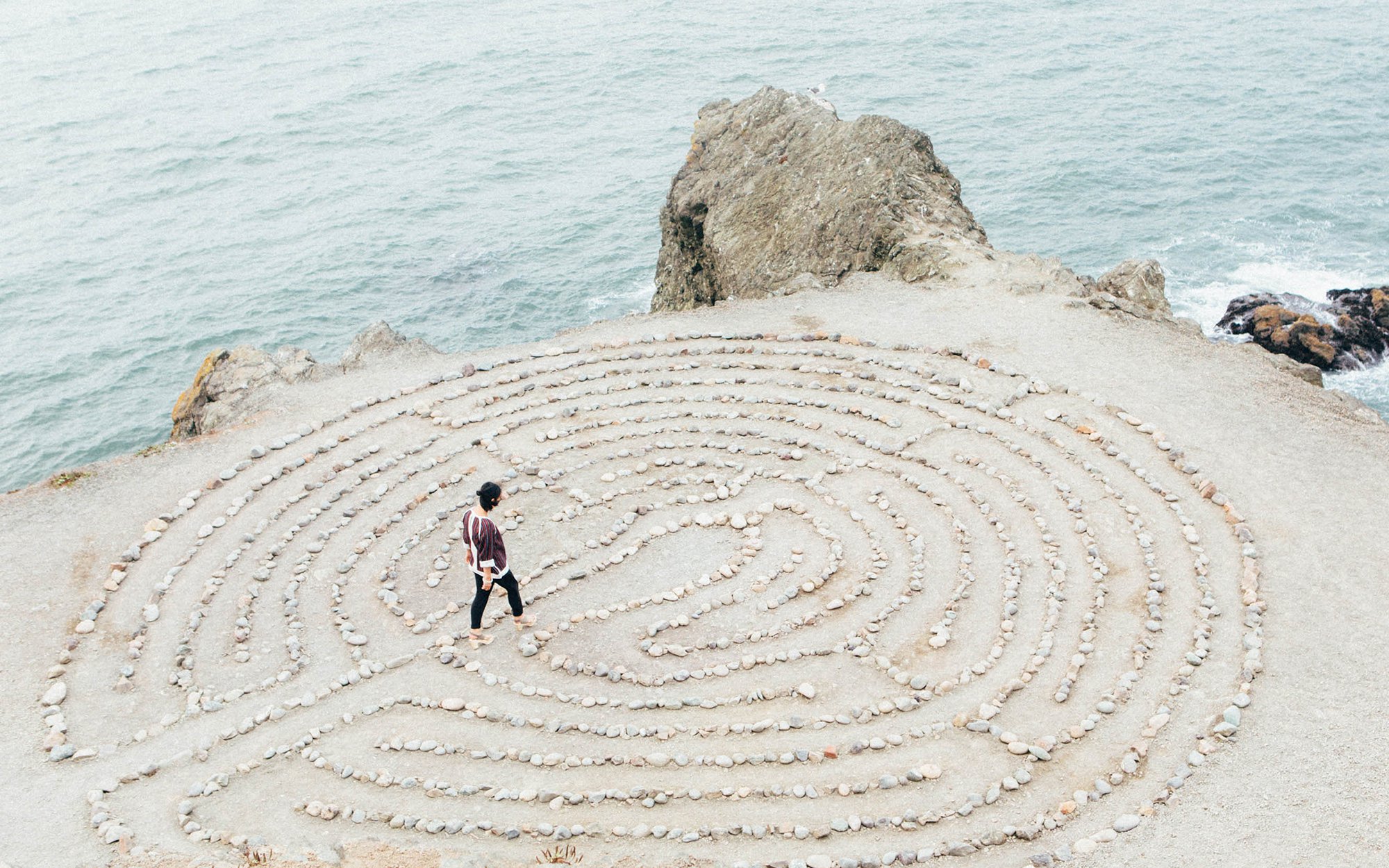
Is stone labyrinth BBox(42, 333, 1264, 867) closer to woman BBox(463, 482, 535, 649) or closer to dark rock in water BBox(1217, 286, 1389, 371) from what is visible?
woman BBox(463, 482, 535, 649)

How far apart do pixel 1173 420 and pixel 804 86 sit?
4163 centimetres

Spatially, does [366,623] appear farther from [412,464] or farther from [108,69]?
[108,69]

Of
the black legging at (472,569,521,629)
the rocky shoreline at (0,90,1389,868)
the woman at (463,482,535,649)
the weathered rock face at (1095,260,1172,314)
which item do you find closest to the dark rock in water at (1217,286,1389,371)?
the weathered rock face at (1095,260,1172,314)

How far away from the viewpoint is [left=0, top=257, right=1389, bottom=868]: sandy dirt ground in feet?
39.7

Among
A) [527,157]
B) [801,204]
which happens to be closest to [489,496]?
[801,204]

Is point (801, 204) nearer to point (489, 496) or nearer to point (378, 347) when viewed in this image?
point (378, 347)

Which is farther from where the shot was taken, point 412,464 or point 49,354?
point 49,354

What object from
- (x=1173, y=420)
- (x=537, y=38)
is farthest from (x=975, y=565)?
(x=537, y=38)

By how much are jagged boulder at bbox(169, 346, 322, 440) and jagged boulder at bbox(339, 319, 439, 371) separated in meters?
0.74

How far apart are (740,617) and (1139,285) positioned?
47.7 ft

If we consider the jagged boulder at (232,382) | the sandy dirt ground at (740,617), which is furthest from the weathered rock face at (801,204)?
the jagged boulder at (232,382)

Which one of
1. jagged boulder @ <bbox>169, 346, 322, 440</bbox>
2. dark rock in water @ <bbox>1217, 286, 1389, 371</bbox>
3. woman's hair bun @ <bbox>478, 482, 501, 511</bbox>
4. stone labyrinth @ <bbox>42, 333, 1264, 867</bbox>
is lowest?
dark rock in water @ <bbox>1217, 286, 1389, 371</bbox>

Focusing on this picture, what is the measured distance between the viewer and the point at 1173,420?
18.9 m

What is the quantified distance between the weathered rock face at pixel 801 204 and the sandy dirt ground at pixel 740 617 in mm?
4608
